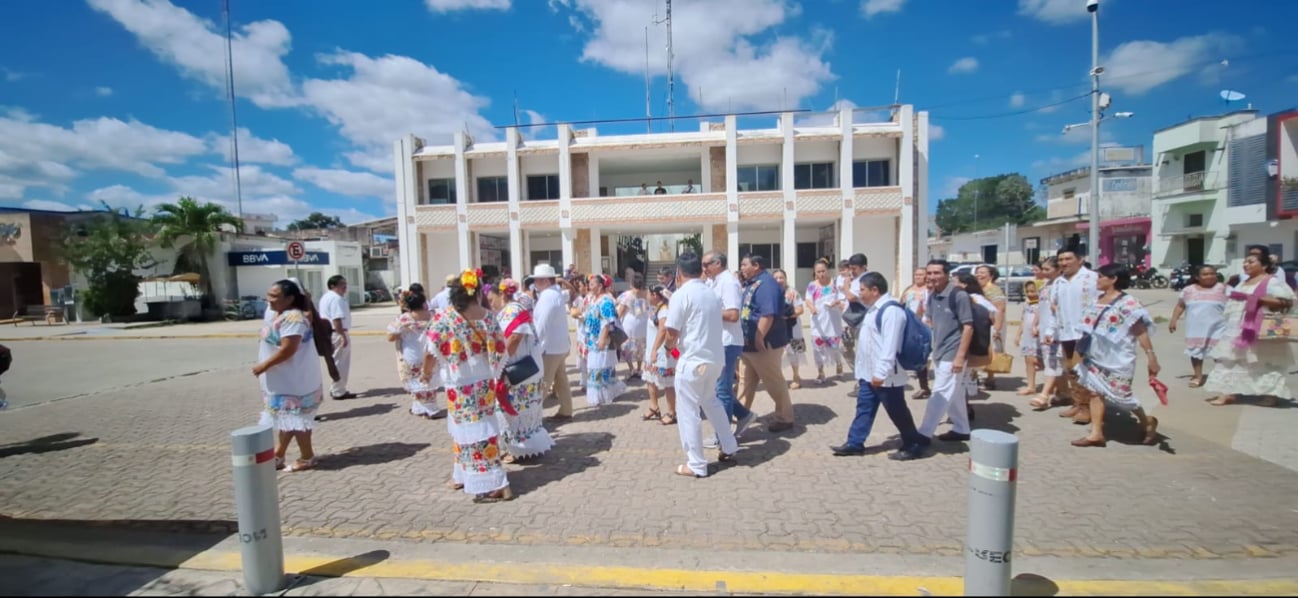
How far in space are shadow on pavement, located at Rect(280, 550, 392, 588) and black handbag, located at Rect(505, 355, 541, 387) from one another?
1.52m

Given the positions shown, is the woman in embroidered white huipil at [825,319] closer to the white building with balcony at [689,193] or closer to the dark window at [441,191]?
the white building with balcony at [689,193]

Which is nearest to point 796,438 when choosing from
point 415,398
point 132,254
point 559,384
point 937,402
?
point 937,402

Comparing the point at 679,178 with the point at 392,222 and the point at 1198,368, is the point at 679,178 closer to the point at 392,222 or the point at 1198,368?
the point at 1198,368

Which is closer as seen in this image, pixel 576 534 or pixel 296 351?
pixel 576 534

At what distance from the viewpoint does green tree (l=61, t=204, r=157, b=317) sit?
22609 mm

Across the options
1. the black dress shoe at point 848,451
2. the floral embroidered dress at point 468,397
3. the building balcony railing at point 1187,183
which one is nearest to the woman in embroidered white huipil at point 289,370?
the floral embroidered dress at point 468,397

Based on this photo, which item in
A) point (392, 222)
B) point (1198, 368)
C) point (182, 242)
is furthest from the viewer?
point (392, 222)

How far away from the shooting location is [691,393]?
4.45 m

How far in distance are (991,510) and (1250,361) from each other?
20.5ft

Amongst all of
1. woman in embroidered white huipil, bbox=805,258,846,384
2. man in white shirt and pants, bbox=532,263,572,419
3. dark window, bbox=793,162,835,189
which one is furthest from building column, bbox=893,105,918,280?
man in white shirt and pants, bbox=532,263,572,419

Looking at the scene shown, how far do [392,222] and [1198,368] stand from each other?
157ft

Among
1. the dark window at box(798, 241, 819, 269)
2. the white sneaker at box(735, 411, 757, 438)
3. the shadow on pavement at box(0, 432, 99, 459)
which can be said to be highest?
the dark window at box(798, 241, 819, 269)

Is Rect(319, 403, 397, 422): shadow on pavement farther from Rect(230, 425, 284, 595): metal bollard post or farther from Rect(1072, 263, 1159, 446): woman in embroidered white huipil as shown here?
Rect(1072, 263, 1159, 446): woman in embroidered white huipil

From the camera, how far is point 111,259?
22891mm
